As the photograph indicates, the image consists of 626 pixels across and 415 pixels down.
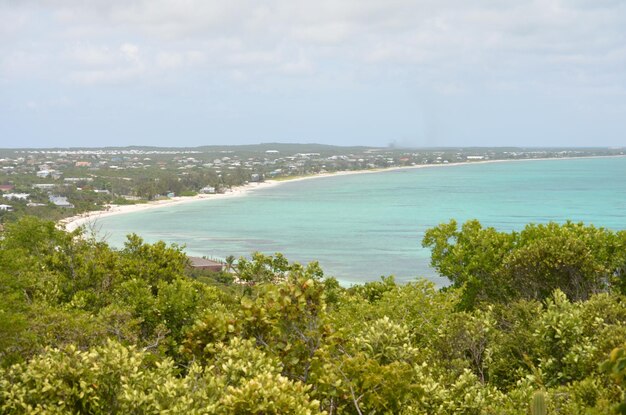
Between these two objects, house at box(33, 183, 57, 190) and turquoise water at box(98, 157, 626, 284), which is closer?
turquoise water at box(98, 157, 626, 284)

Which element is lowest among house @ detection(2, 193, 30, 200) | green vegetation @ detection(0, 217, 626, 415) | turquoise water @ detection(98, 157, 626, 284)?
turquoise water @ detection(98, 157, 626, 284)

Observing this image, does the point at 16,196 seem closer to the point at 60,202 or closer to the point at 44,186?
the point at 60,202

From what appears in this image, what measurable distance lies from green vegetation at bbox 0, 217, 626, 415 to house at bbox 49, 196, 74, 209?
2810 inches

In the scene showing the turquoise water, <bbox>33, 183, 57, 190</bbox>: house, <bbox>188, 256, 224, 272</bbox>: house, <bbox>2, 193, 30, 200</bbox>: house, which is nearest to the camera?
<bbox>188, 256, 224, 272</bbox>: house

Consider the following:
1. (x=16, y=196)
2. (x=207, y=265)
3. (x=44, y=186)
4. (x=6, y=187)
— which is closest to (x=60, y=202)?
(x=16, y=196)

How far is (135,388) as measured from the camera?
787 cm

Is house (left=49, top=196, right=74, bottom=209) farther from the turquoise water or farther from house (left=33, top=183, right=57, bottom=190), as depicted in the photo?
house (left=33, top=183, right=57, bottom=190)

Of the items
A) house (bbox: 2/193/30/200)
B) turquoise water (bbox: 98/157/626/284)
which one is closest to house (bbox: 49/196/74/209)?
house (bbox: 2/193/30/200)

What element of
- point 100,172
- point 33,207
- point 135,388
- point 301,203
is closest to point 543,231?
point 135,388

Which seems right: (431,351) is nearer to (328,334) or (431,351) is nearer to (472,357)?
(472,357)

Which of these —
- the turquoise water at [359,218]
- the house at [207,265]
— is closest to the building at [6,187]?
the turquoise water at [359,218]

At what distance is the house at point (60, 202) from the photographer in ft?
287

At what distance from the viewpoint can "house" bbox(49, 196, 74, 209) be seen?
287 ft

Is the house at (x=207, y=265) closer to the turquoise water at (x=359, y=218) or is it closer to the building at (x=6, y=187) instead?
the turquoise water at (x=359, y=218)
